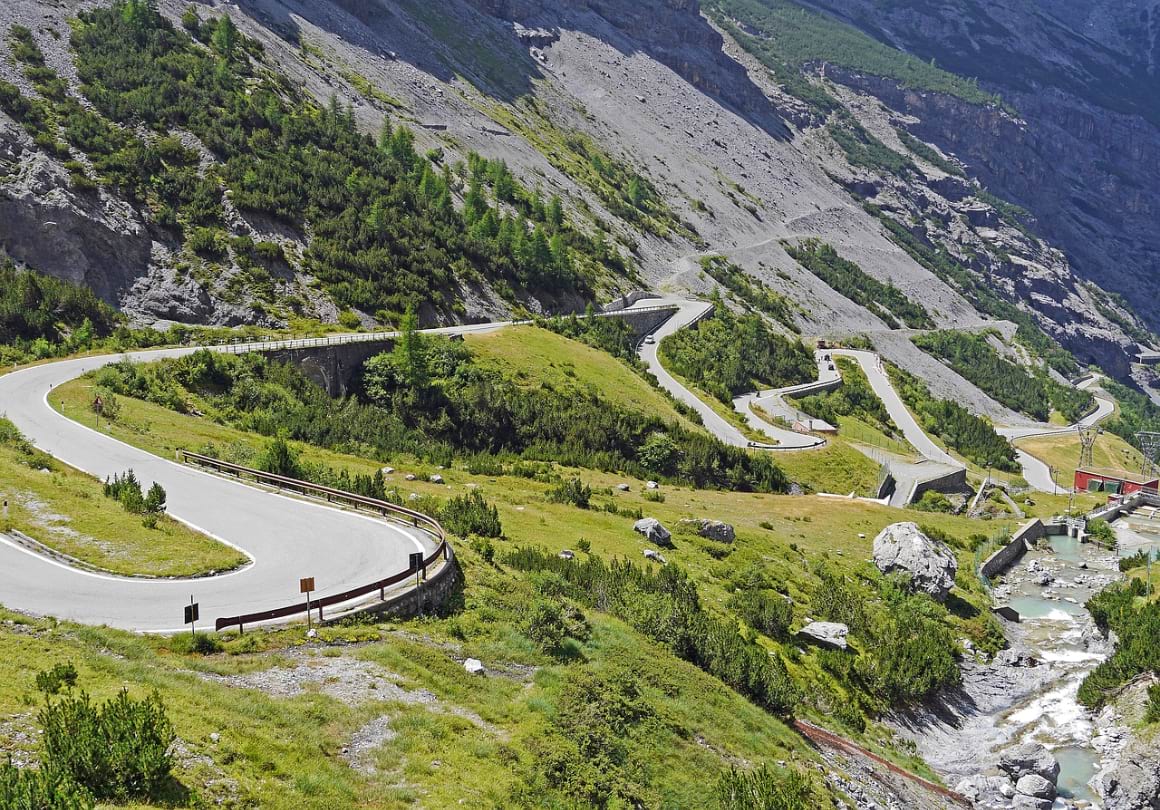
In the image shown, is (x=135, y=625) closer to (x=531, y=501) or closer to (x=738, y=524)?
(x=531, y=501)

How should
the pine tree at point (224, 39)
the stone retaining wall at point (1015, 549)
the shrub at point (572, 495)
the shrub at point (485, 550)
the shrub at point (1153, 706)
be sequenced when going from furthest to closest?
the pine tree at point (224, 39) < the stone retaining wall at point (1015, 549) < the shrub at point (572, 495) < the shrub at point (1153, 706) < the shrub at point (485, 550)


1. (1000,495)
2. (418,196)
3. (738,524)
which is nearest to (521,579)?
(738,524)

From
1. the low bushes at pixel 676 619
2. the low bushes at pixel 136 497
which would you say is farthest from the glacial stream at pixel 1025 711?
the low bushes at pixel 136 497

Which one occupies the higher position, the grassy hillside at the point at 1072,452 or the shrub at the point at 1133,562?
the shrub at the point at 1133,562

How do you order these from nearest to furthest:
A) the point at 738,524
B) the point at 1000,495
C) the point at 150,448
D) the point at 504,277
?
1. the point at 150,448
2. the point at 738,524
3. the point at 1000,495
4. the point at 504,277

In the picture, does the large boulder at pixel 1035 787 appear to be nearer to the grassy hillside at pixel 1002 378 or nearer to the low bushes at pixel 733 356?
the low bushes at pixel 733 356

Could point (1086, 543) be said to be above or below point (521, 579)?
below
